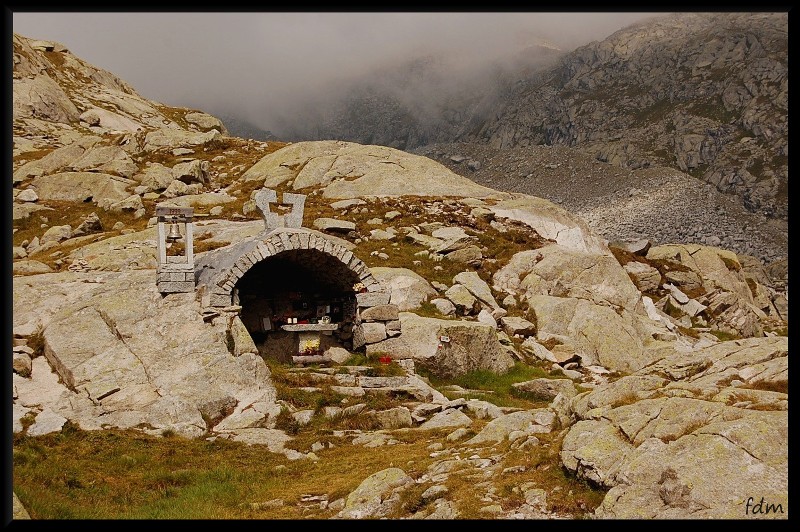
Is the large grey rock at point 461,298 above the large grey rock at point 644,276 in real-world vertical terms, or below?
below

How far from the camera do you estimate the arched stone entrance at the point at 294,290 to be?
2298 cm

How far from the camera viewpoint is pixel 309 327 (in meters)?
26.0

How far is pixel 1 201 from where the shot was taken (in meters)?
8.06

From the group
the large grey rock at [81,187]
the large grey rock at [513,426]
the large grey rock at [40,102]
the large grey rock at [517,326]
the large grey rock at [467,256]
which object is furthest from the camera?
the large grey rock at [40,102]

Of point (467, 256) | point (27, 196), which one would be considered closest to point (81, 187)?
point (27, 196)

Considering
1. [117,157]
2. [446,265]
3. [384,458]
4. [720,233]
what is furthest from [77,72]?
[720,233]

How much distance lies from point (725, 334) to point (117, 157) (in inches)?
2150

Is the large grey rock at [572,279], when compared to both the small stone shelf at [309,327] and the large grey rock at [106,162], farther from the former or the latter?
the large grey rock at [106,162]

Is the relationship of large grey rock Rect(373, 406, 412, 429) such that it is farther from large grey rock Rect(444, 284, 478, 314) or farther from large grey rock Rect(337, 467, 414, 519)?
large grey rock Rect(444, 284, 478, 314)

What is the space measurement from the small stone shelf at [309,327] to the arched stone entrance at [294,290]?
42 millimetres

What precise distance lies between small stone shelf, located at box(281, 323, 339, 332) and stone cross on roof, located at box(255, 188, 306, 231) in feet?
14.1

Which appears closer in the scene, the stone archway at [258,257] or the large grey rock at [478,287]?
the stone archway at [258,257]

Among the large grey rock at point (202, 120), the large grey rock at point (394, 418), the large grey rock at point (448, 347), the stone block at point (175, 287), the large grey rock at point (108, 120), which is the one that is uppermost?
the large grey rock at point (202, 120)

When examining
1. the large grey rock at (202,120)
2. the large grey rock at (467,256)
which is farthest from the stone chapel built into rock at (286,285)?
the large grey rock at (202,120)
